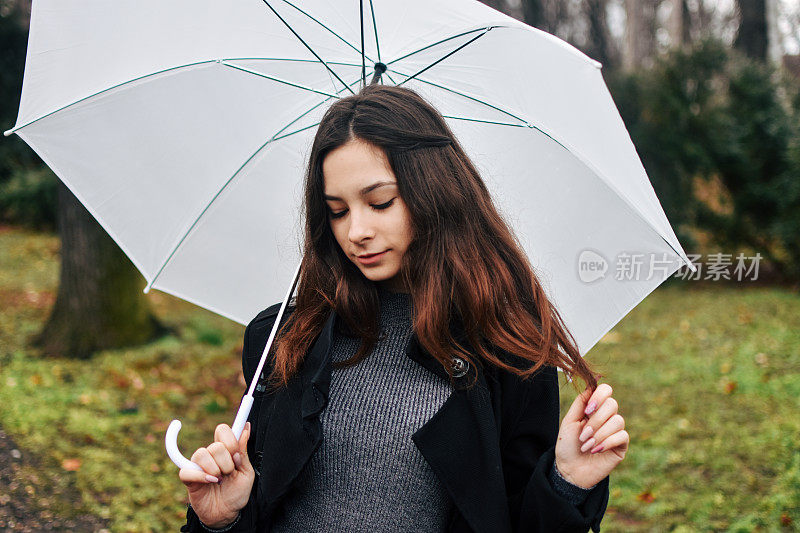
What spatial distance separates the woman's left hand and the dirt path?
3235 millimetres

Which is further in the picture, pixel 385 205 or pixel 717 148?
pixel 717 148

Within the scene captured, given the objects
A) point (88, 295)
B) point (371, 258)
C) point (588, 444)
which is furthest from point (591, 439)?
point (88, 295)

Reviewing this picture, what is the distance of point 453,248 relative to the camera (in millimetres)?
1915

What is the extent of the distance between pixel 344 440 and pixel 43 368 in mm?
4785

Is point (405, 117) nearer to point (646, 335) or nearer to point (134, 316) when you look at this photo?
point (134, 316)

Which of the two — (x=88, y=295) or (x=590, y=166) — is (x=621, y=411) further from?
(x=88, y=295)

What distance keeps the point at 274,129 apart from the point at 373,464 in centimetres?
114

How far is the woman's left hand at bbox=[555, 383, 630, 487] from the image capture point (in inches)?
64.9

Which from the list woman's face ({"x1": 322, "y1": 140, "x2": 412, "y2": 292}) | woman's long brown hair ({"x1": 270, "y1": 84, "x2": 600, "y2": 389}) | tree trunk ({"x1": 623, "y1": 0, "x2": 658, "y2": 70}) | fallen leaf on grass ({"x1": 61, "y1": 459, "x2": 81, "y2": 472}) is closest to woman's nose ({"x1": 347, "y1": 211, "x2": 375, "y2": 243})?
woman's face ({"x1": 322, "y1": 140, "x2": 412, "y2": 292})

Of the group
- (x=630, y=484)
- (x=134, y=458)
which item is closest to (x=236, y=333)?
(x=134, y=458)

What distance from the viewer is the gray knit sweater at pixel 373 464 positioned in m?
1.84

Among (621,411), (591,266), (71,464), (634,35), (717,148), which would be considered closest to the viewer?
(591,266)

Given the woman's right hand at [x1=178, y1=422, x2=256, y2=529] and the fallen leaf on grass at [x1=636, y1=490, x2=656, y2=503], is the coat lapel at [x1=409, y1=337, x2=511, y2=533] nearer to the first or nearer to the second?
the woman's right hand at [x1=178, y1=422, x2=256, y2=529]

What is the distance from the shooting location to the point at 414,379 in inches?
76.1
